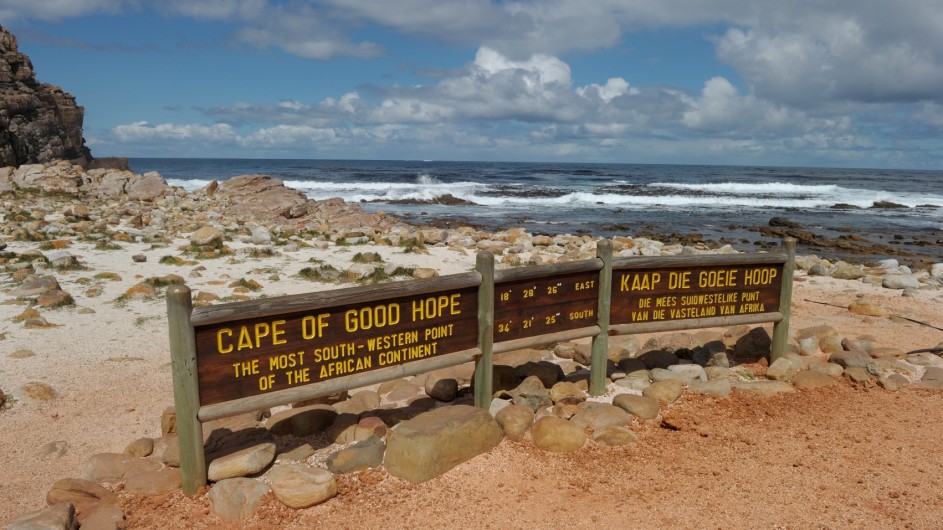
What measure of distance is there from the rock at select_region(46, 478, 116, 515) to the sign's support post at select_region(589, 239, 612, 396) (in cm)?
430

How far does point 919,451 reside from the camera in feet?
17.4

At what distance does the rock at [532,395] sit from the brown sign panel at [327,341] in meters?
0.78

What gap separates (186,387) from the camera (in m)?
4.48

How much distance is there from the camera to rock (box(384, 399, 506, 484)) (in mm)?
4844

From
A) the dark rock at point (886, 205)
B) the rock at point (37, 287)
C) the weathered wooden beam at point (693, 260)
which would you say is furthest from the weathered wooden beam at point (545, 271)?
the dark rock at point (886, 205)

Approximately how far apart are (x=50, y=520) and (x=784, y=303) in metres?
7.03

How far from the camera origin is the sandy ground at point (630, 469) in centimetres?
442

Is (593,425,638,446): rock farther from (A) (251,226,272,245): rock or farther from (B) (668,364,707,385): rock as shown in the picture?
(A) (251,226,272,245): rock

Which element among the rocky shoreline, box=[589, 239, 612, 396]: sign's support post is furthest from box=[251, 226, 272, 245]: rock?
box=[589, 239, 612, 396]: sign's support post

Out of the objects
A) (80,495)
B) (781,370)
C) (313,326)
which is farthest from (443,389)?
(781,370)

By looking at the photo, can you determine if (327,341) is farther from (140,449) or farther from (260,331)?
(140,449)

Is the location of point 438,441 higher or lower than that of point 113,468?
higher

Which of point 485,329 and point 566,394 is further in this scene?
point 566,394

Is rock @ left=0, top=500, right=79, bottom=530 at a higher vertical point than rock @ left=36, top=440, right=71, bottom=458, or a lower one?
higher
